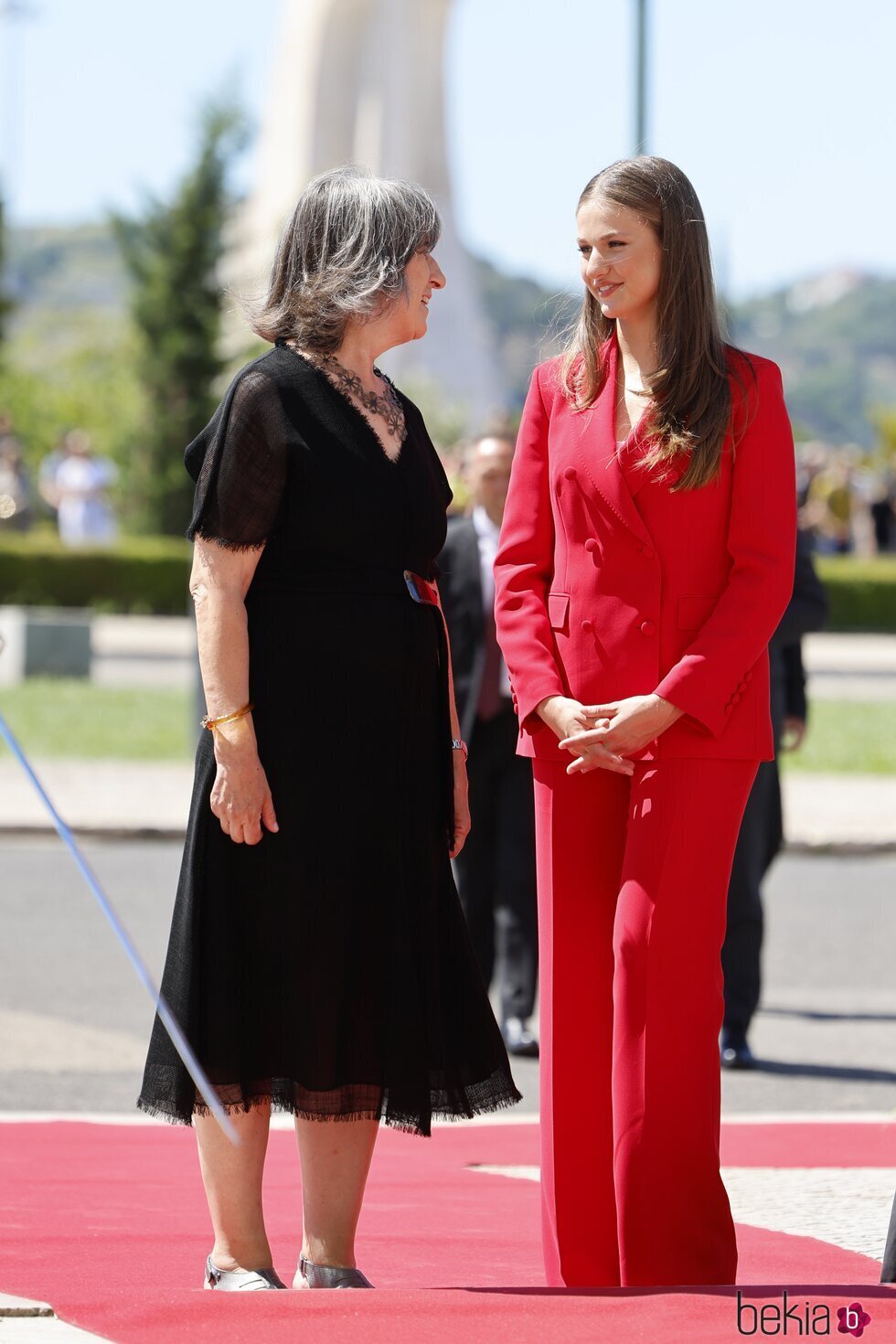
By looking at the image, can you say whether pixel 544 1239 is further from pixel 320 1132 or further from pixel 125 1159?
pixel 125 1159

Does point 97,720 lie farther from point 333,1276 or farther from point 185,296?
point 185,296

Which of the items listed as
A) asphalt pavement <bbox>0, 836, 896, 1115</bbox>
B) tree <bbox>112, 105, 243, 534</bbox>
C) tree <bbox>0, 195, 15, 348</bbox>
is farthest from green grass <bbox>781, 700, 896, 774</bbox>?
tree <bbox>0, 195, 15, 348</bbox>

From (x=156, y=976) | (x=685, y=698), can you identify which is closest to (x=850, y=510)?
(x=156, y=976)

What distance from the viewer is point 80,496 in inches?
1308

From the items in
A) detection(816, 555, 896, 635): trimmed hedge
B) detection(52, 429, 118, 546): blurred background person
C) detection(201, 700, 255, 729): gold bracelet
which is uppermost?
detection(201, 700, 255, 729): gold bracelet

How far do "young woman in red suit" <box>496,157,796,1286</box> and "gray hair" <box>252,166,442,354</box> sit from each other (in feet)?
1.19

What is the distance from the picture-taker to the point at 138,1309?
351 cm

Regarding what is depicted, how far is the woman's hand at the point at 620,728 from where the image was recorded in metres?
3.88

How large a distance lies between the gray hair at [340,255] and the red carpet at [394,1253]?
1.73 metres

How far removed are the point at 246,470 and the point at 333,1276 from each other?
146 cm

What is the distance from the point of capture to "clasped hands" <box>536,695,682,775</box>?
3.88 metres

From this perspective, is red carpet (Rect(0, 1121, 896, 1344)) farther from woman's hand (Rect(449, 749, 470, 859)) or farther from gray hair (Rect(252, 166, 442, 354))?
gray hair (Rect(252, 166, 442, 354))

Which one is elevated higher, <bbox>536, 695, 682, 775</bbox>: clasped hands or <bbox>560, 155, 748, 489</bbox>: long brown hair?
<bbox>560, 155, 748, 489</bbox>: long brown hair

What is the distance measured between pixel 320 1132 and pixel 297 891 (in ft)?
1.45
